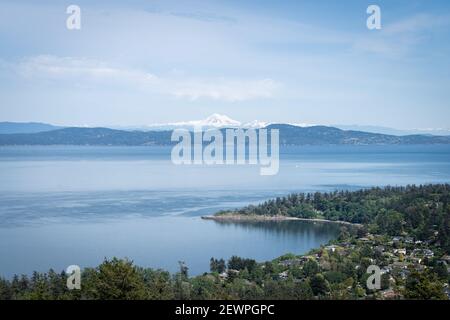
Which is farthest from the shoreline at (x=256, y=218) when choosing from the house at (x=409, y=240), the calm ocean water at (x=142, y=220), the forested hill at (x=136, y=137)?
the forested hill at (x=136, y=137)

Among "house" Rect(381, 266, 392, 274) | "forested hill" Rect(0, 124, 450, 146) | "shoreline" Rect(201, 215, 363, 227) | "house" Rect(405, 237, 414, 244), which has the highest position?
"forested hill" Rect(0, 124, 450, 146)

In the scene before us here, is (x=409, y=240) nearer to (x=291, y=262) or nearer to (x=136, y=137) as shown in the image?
(x=291, y=262)

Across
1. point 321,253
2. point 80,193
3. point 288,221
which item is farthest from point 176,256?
point 80,193

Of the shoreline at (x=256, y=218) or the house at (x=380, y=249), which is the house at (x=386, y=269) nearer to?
the house at (x=380, y=249)

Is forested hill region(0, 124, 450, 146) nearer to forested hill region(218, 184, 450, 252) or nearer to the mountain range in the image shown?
the mountain range

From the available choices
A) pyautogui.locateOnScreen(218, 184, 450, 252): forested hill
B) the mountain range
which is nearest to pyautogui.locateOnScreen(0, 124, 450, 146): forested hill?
the mountain range
